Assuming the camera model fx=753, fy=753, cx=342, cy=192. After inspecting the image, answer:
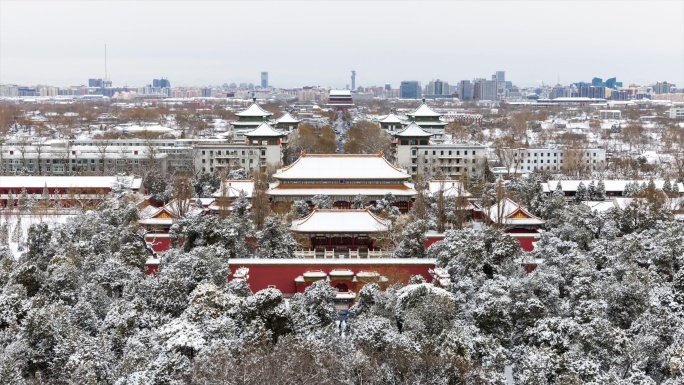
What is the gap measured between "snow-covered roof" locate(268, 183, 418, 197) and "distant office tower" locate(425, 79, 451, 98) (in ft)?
446

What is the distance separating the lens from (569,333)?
13016mm

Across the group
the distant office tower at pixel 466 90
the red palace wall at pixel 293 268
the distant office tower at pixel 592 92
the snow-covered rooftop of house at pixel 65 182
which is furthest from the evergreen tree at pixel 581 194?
the distant office tower at pixel 466 90

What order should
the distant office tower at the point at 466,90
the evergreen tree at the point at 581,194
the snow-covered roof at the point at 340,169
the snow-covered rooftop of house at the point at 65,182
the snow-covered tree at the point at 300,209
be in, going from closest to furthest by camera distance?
1. the snow-covered tree at the point at 300,209
2. the snow-covered roof at the point at 340,169
3. the evergreen tree at the point at 581,194
4. the snow-covered rooftop of house at the point at 65,182
5. the distant office tower at the point at 466,90

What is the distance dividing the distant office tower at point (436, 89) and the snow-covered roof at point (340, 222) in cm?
14065

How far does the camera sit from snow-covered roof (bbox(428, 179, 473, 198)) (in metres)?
26.3

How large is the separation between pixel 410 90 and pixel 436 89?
609 cm

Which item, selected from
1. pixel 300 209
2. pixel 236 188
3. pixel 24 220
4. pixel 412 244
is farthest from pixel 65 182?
pixel 412 244

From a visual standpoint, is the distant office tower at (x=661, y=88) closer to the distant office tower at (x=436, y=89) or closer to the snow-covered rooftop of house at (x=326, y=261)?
the distant office tower at (x=436, y=89)

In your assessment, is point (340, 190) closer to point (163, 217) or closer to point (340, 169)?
point (340, 169)

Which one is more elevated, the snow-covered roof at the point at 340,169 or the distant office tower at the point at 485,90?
the distant office tower at the point at 485,90

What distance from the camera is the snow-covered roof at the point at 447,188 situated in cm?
2633

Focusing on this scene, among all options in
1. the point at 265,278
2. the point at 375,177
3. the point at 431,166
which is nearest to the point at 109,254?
the point at 265,278

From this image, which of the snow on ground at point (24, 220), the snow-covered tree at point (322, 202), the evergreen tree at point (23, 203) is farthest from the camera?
the evergreen tree at point (23, 203)

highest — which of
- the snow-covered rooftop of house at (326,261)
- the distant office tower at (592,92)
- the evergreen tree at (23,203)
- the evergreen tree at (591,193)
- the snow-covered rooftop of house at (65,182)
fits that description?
the distant office tower at (592,92)
